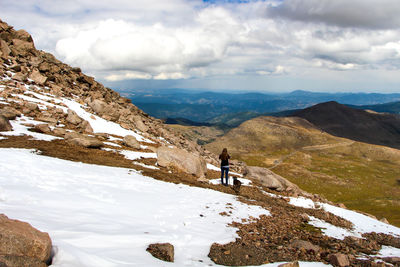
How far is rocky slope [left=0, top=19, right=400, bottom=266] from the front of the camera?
38.0 feet

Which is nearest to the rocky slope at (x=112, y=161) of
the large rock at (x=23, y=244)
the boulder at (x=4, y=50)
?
the boulder at (x=4, y=50)

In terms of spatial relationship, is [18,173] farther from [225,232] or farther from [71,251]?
[225,232]

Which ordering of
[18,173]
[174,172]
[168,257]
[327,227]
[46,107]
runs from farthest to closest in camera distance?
[46,107], [174,172], [327,227], [18,173], [168,257]

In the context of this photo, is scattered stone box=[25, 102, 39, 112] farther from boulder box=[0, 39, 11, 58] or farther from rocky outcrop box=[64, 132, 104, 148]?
boulder box=[0, 39, 11, 58]

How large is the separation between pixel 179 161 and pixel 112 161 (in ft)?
24.8

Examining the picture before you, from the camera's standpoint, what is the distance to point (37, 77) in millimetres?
43625

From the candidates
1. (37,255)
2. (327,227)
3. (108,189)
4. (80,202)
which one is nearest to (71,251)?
(37,255)

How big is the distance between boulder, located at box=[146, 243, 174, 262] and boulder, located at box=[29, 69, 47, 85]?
45.0 metres

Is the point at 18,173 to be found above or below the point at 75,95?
below

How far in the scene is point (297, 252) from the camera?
10.9 m

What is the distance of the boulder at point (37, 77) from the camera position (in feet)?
142

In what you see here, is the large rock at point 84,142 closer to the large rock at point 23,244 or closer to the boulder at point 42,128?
the boulder at point 42,128

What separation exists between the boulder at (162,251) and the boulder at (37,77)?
45.0 meters

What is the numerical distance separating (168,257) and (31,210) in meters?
5.83
